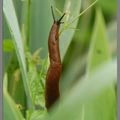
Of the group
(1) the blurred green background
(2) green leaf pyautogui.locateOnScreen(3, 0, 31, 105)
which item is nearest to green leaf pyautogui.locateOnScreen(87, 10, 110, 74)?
(1) the blurred green background

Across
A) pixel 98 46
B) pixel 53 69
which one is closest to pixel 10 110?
pixel 53 69

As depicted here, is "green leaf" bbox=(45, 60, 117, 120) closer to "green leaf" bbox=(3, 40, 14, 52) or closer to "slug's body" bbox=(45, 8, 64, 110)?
"slug's body" bbox=(45, 8, 64, 110)

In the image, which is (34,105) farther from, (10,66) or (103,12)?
(103,12)

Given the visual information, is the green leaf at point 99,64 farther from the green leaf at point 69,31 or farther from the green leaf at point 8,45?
the green leaf at point 8,45

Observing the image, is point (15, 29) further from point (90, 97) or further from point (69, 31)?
point (90, 97)

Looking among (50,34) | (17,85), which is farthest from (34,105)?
(50,34)

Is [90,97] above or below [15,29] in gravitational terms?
below

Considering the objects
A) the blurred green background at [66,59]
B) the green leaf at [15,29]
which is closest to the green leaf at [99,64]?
the blurred green background at [66,59]
